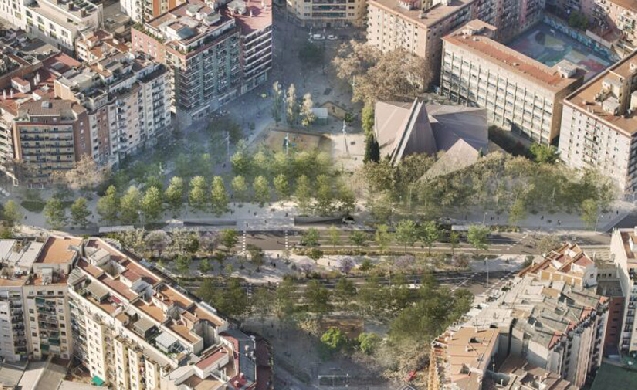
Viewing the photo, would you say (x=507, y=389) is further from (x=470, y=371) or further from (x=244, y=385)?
(x=244, y=385)

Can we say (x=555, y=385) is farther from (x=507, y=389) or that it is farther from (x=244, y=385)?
(x=244, y=385)

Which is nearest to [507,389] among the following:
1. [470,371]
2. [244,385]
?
[470,371]

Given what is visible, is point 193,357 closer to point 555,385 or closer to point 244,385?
point 244,385

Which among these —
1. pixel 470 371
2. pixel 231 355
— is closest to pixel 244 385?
pixel 231 355

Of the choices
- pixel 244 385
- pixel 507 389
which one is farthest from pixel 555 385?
pixel 244 385

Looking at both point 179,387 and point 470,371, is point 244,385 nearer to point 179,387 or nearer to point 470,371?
point 179,387
